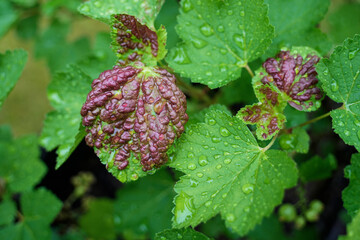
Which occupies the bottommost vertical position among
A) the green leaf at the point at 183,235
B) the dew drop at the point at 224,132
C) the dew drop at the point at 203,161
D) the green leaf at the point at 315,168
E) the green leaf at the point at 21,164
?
the green leaf at the point at 21,164

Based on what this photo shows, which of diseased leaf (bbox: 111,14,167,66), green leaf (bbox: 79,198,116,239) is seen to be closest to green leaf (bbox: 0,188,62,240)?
green leaf (bbox: 79,198,116,239)

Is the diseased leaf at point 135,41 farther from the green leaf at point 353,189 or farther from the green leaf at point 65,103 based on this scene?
the green leaf at point 353,189

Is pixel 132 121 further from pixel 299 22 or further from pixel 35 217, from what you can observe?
pixel 35 217

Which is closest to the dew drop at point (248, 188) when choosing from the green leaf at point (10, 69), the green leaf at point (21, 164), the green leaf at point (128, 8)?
the green leaf at point (128, 8)

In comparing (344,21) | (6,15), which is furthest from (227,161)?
(6,15)

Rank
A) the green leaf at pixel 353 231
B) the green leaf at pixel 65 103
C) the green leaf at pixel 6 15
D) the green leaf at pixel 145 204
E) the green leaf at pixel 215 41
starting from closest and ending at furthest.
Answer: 1. the green leaf at pixel 353 231
2. the green leaf at pixel 215 41
3. the green leaf at pixel 65 103
4. the green leaf at pixel 145 204
5. the green leaf at pixel 6 15

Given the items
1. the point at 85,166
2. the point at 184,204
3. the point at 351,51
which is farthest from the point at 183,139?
the point at 85,166

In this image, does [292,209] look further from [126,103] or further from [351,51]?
[126,103]

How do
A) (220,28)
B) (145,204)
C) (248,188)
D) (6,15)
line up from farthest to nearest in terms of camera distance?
1. (6,15)
2. (145,204)
3. (220,28)
4. (248,188)
